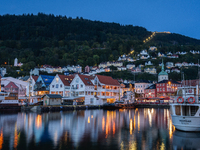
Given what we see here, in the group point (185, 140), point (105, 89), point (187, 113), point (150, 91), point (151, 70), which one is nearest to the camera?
point (185, 140)

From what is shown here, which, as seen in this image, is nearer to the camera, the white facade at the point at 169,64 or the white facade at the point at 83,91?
the white facade at the point at 83,91

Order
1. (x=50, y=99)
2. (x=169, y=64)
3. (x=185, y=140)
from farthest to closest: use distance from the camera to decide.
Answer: (x=169, y=64) → (x=50, y=99) → (x=185, y=140)

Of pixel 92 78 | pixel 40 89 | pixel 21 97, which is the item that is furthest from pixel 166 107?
pixel 21 97

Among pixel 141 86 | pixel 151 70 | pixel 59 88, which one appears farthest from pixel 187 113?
pixel 151 70

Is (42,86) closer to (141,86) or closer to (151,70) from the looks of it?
(141,86)

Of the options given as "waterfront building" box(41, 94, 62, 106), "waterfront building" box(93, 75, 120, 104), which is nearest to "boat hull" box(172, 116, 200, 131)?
"waterfront building" box(41, 94, 62, 106)

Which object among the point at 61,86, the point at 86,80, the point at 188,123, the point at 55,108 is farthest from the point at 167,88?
the point at 188,123

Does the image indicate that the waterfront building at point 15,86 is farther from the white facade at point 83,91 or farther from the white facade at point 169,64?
the white facade at point 169,64

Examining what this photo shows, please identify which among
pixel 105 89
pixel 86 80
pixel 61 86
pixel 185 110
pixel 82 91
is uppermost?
pixel 86 80

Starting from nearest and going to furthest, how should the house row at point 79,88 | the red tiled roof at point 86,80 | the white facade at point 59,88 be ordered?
the house row at point 79,88 → the red tiled roof at point 86,80 → the white facade at point 59,88

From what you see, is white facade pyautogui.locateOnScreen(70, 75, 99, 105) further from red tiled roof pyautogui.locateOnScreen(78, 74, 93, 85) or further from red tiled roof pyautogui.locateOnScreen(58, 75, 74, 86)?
red tiled roof pyautogui.locateOnScreen(58, 75, 74, 86)

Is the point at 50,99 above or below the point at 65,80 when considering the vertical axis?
below

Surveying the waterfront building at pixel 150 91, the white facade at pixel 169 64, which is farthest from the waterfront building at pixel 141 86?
the white facade at pixel 169 64

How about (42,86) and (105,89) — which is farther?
(42,86)
